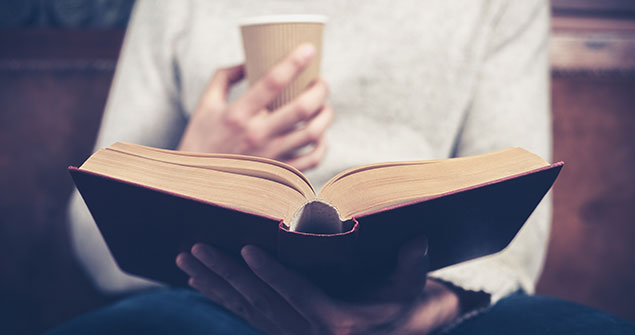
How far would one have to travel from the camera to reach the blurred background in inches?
46.7

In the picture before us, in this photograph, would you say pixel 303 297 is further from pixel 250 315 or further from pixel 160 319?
pixel 160 319

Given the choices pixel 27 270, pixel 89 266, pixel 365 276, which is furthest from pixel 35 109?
pixel 365 276

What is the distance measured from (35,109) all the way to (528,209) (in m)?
1.30

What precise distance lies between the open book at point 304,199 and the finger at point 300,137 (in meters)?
0.24

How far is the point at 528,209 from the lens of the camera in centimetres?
44

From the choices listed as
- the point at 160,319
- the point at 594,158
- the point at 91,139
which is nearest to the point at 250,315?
the point at 160,319

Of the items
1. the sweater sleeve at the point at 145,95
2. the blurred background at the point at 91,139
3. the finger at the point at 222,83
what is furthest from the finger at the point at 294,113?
the blurred background at the point at 91,139

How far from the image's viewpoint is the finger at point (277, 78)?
57 cm

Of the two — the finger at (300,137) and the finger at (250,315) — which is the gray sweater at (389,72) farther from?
the finger at (250,315)

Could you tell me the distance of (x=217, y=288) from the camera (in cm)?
49

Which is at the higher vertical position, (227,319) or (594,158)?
(594,158)

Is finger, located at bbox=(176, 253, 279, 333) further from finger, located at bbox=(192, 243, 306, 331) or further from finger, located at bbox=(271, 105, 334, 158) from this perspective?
finger, located at bbox=(271, 105, 334, 158)

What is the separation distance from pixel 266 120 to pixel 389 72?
1.08 feet

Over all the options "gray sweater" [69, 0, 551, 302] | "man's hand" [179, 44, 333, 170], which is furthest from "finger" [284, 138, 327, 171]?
"gray sweater" [69, 0, 551, 302]
